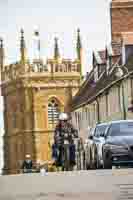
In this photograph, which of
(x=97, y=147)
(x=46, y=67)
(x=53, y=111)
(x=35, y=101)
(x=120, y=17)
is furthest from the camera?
(x=53, y=111)

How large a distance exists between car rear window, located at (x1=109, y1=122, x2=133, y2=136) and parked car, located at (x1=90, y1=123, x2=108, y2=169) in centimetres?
30

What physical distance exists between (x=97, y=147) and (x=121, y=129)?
1.22m

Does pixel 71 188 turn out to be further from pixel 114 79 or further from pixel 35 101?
pixel 35 101

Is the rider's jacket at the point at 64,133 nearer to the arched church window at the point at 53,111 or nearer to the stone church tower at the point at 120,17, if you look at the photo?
the stone church tower at the point at 120,17

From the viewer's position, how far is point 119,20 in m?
65.2

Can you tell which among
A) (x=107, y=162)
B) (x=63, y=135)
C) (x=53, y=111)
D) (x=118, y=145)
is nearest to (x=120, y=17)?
(x=63, y=135)

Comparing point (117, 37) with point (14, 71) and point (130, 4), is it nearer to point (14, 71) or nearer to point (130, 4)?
point (130, 4)

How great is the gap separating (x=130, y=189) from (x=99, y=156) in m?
11.4

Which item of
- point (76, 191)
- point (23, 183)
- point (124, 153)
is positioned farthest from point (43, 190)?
point (124, 153)

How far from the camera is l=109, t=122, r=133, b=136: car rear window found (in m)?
24.2

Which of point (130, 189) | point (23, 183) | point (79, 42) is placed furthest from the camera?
point (79, 42)

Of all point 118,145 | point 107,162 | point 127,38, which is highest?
point 127,38

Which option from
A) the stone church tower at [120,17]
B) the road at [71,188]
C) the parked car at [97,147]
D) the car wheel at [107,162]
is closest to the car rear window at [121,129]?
the parked car at [97,147]

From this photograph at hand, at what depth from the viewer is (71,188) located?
1460 cm
